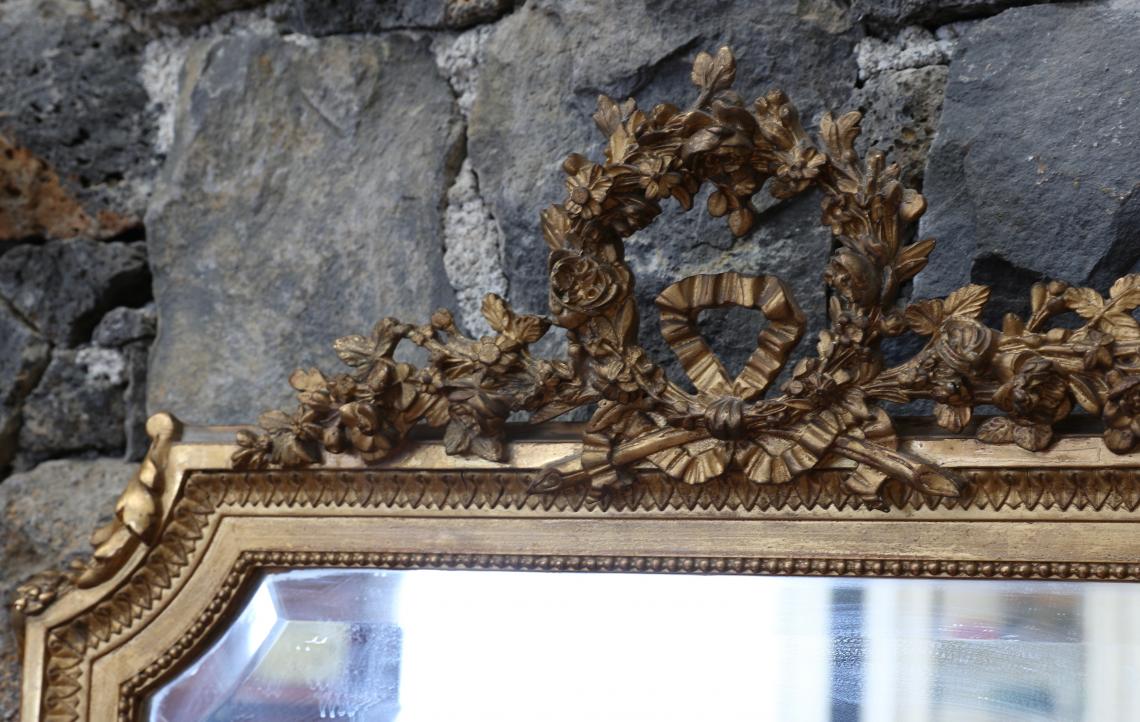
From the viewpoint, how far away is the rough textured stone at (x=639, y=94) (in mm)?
949

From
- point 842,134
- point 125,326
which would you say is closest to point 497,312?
point 842,134

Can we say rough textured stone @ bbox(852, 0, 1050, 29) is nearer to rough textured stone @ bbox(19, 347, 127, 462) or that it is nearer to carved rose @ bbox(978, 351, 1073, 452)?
carved rose @ bbox(978, 351, 1073, 452)

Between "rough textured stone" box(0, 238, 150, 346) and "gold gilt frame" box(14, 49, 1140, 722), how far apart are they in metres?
0.28

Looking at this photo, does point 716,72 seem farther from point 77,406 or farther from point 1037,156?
point 77,406

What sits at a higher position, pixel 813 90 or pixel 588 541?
pixel 813 90

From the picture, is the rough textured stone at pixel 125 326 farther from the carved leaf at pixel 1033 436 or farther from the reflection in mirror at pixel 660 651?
the carved leaf at pixel 1033 436

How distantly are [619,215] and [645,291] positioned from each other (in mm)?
140

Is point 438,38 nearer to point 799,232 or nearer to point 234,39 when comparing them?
point 234,39

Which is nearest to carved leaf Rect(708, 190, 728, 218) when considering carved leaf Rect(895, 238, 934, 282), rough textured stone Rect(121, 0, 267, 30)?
carved leaf Rect(895, 238, 934, 282)

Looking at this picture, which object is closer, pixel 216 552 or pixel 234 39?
pixel 216 552

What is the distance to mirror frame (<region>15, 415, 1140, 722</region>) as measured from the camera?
0.75m

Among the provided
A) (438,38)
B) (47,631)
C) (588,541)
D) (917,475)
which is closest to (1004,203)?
(917,475)

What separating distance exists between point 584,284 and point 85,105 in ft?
1.98

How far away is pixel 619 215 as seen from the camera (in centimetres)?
84
